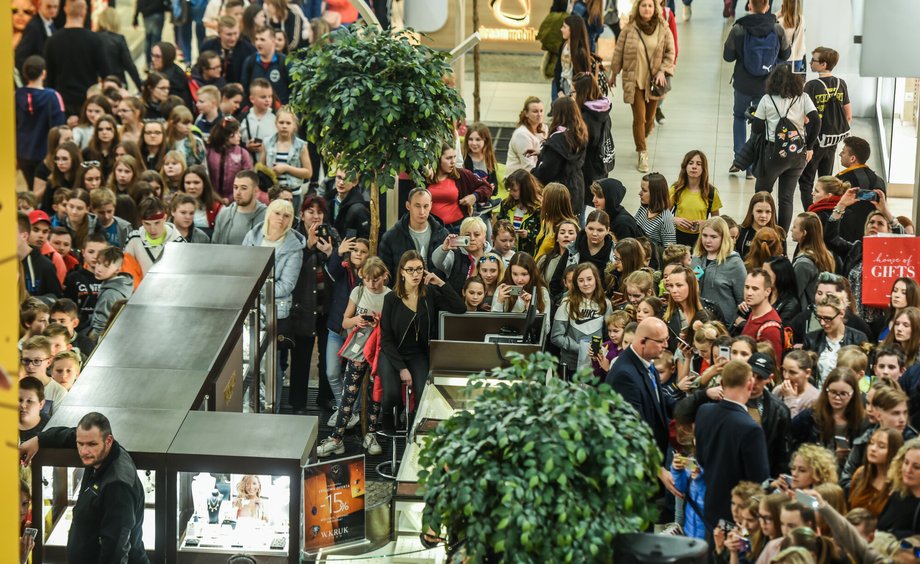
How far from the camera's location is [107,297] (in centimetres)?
998

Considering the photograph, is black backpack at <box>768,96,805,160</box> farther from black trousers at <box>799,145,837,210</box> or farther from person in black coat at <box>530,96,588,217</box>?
person in black coat at <box>530,96,588,217</box>

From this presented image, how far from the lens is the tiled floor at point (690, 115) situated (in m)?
14.3

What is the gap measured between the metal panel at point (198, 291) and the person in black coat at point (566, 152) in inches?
114

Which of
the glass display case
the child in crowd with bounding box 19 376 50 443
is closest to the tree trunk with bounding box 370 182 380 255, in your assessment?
the child in crowd with bounding box 19 376 50 443

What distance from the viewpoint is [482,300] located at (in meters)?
9.98

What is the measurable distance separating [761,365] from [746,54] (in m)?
6.66

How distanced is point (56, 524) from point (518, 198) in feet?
15.1

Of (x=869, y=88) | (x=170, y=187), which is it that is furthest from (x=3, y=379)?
(x=869, y=88)

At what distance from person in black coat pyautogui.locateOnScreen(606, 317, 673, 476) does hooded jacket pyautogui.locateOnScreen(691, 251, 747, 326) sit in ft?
5.17

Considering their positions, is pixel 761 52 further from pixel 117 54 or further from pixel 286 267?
pixel 117 54

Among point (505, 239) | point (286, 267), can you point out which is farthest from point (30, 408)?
point (505, 239)

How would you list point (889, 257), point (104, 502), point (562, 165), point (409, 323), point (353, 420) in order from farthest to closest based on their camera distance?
point (562, 165)
point (353, 420)
point (409, 323)
point (889, 257)
point (104, 502)

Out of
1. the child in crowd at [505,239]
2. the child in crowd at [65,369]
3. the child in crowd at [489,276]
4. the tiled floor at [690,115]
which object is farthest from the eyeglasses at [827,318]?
the tiled floor at [690,115]

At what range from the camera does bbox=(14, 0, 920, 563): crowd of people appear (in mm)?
7180
